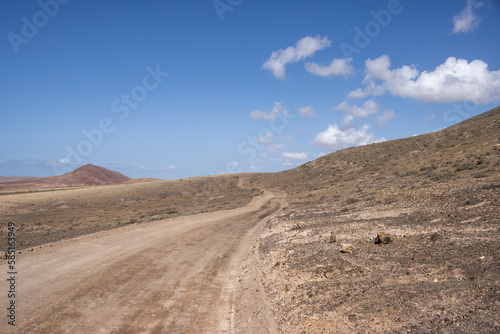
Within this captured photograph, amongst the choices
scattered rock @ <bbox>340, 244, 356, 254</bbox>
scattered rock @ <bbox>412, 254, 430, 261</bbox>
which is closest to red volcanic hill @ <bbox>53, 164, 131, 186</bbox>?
scattered rock @ <bbox>340, 244, 356, 254</bbox>

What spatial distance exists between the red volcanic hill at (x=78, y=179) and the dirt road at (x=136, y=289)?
Answer: 13979 cm

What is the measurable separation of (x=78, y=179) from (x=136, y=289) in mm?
154032

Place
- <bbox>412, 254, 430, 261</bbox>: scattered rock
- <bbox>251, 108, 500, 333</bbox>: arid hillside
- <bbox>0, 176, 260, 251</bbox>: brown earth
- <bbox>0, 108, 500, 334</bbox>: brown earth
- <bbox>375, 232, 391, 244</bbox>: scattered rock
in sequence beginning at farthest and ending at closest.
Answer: <bbox>0, 176, 260, 251</bbox>: brown earth
<bbox>375, 232, 391, 244</bbox>: scattered rock
<bbox>412, 254, 430, 261</bbox>: scattered rock
<bbox>0, 108, 500, 334</bbox>: brown earth
<bbox>251, 108, 500, 333</bbox>: arid hillside

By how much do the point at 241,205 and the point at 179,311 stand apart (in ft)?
110

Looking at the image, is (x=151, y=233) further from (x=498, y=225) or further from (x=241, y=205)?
(x=241, y=205)

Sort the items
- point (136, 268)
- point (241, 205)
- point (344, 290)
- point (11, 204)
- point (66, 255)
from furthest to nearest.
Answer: point (11, 204)
point (241, 205)
point (66, 255)
point (136, 268)
point (344, 290)

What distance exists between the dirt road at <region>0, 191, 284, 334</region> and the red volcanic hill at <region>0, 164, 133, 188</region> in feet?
459

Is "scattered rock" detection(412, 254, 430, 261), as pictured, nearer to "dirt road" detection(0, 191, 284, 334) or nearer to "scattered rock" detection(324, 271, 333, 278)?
"scattered rock" detection(324, 271, 333, 278)

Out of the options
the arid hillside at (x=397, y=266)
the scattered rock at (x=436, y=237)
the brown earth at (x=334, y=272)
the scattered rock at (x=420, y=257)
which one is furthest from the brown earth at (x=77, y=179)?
the scattered rock at (x=420, y=257)

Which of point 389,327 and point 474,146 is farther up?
point 474,146

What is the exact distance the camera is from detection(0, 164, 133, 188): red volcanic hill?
133875 mm

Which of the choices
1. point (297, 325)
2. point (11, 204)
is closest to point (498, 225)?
point (297, 325)

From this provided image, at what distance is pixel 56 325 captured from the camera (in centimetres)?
726

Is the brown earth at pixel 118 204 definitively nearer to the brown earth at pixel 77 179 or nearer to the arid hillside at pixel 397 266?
A: the arid hillside at pixel 397 266
